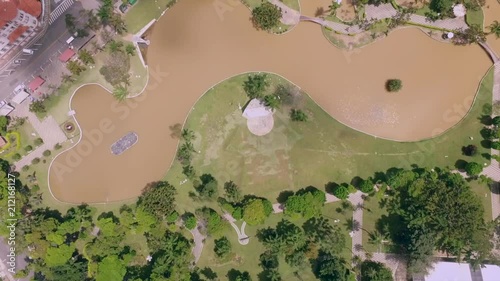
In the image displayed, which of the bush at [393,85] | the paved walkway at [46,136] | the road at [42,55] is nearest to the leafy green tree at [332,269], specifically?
the bush at [393,85]

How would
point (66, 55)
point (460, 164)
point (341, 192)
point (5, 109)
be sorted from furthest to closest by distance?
1. point (5, 109)
2. point (66, 55)
3. point (460, 164)
4. point (341, 192)


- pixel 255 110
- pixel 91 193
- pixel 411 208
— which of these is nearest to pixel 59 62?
pixel 91 193

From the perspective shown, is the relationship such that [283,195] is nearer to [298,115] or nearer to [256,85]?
[298,115]

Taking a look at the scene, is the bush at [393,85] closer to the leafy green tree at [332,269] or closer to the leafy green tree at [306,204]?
the leafy green tree at [306,204]

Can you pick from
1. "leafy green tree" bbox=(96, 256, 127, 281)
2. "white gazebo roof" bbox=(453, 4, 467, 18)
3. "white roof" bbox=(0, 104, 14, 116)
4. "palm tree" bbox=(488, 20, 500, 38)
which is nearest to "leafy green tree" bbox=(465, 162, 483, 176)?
"palm tree" bbox=(488, 20, 500, 38)

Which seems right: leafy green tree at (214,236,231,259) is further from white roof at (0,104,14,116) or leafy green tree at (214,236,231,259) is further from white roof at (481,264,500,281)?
white roof at (0,104,14,116)

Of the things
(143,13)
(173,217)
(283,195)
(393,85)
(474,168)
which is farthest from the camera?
(143,13)

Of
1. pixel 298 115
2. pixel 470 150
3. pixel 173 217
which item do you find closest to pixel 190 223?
pixel 173 217
